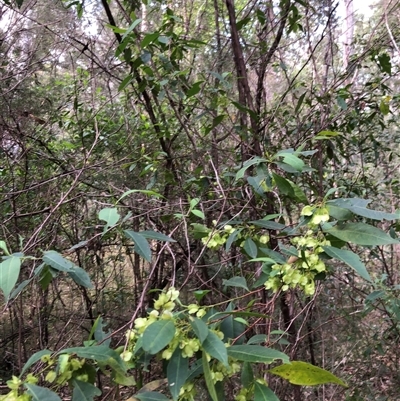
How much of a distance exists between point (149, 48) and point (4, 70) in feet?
5.74

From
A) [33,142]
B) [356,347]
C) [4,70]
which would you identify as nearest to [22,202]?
[33,142]

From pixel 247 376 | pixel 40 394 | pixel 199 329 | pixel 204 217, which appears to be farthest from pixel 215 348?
pixel 204 217

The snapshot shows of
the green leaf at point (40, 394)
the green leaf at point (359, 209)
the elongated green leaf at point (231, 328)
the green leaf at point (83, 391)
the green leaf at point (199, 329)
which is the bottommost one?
the elongated green leaf at point (231, 328)

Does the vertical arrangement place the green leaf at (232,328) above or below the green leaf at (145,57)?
below

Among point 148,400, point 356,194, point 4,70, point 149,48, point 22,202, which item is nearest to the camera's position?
point 148,400

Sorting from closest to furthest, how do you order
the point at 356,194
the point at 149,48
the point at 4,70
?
the point at 149,48
the point at 356,194
the point at 4,70

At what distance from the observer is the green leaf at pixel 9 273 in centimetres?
64

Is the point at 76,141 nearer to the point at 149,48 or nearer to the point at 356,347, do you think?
the point at 149,48

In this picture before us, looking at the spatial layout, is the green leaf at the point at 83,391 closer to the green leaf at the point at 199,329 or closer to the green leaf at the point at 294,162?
the green leaf at the point at 199,329

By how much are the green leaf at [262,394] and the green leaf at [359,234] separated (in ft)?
1.11

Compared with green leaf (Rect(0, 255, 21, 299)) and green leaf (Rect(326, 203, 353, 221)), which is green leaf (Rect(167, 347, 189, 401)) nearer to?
green leaf (Rect(0, 255, 21, 299))

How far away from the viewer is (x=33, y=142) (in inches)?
94.3

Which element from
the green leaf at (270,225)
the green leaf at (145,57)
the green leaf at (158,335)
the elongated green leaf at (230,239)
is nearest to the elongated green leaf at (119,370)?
the green leaf at (158,335)

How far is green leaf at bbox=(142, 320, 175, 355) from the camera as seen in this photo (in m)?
0.59
